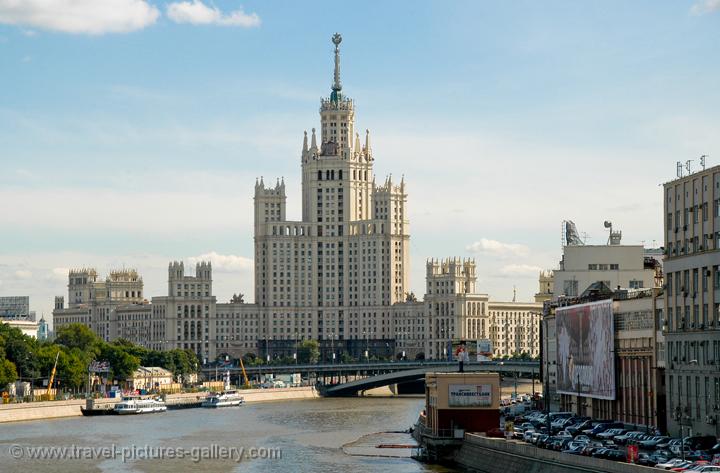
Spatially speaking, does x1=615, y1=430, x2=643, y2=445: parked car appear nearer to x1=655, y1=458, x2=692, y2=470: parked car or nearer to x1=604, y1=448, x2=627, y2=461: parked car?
x1=604, y1=448, x2=627, y2=461: parked car

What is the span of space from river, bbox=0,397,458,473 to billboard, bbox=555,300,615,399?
17139mm

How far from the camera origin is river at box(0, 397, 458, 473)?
119m

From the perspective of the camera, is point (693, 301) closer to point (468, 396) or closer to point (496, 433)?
point (496, 433)

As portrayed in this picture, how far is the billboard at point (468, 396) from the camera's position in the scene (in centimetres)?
12125

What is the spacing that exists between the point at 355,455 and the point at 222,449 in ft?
49.2

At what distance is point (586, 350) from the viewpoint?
140750 millimetres

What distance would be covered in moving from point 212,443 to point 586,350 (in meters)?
36.2

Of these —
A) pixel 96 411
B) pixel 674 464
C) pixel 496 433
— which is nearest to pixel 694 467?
pixel 674 464

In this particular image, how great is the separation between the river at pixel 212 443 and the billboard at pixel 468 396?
625 cm

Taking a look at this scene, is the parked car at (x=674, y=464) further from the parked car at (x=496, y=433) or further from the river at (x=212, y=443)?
the river at (x=212, y=443)

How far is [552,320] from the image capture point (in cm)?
16412

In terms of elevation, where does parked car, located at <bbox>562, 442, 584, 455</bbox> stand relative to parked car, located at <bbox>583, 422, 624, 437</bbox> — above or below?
above

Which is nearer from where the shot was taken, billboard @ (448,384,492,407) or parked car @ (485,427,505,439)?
parked car @ (485,427,505,439)

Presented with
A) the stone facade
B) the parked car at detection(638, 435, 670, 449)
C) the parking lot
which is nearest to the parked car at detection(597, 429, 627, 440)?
the parking lot
